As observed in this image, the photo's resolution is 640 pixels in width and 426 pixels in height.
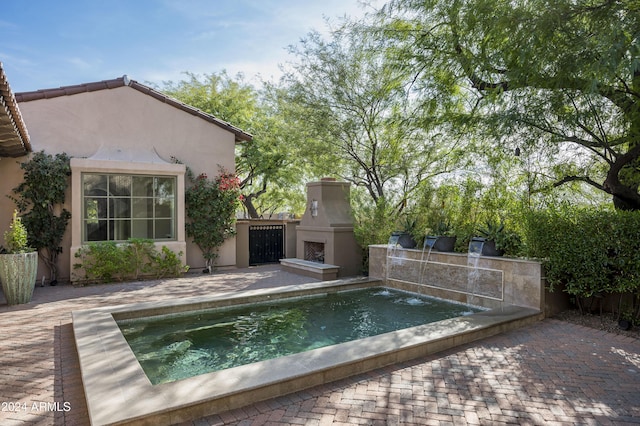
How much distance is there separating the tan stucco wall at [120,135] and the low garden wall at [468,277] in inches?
213

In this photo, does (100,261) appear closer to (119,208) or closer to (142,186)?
(119,208)

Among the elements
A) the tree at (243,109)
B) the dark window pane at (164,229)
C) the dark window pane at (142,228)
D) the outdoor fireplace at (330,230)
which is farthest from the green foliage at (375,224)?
the tree at (243,109)

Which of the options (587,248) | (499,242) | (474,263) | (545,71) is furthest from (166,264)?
(545,71)

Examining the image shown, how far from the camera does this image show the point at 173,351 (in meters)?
4.93

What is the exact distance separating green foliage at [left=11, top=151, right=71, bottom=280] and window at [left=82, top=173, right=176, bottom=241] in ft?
1.71

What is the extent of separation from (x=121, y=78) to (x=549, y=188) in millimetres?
10804

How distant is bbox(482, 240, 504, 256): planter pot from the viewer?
6.89 m

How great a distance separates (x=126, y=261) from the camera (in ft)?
31.5

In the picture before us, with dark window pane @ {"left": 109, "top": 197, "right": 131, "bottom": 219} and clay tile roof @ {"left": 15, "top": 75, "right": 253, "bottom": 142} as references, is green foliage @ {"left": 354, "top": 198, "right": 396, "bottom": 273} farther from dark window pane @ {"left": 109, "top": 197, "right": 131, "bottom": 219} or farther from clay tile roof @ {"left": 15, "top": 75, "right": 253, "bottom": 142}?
dark window pane @ {"left": 109, "top": 197, "right": 131, "bottom": 219}

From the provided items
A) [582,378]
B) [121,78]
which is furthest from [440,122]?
[121,78]

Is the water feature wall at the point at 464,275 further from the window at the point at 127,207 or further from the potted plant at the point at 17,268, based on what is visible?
the potted plant at the point at 17,268

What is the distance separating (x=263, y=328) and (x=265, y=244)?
24.1ft

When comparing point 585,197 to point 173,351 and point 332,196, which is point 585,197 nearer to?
point 332,196

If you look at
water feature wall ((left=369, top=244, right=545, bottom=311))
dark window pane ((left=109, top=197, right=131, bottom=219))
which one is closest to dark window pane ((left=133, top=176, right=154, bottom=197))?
dark window pane ((left=109, top=197, right=131, bottom=219))
